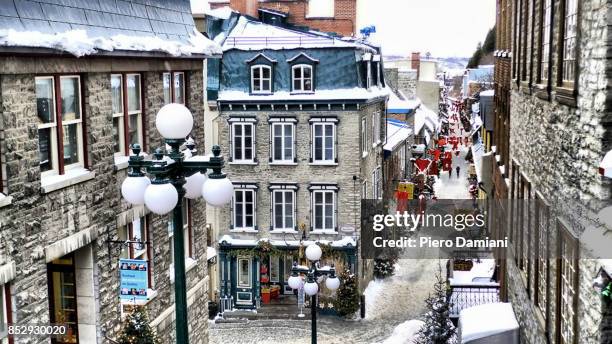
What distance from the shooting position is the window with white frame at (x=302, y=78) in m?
25.2

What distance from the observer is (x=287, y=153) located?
26.0 metres

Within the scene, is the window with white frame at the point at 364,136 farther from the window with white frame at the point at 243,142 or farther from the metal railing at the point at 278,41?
the window with white frame at the point at 243,142

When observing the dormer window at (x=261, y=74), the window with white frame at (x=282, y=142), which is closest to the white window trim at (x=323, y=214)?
the window with white frame at (x=282, y=142)

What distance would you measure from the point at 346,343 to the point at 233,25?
13.7 metres

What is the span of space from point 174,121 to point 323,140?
1930 cm

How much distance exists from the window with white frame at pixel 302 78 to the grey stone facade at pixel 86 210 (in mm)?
10295

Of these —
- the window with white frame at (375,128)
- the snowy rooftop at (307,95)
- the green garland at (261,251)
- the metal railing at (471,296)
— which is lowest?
the green garland at (261,251)

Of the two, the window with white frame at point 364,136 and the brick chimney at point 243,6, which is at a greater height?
the brick chimney at point 243,6

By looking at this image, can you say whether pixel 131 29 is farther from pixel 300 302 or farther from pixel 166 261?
pixel 300 302

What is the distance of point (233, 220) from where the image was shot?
26469 millimetres

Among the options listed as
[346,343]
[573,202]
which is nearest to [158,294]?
[573,202]

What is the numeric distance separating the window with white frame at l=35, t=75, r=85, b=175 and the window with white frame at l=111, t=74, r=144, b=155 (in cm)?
110

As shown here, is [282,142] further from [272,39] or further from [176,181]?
[176,181]

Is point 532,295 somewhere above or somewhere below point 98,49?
below
